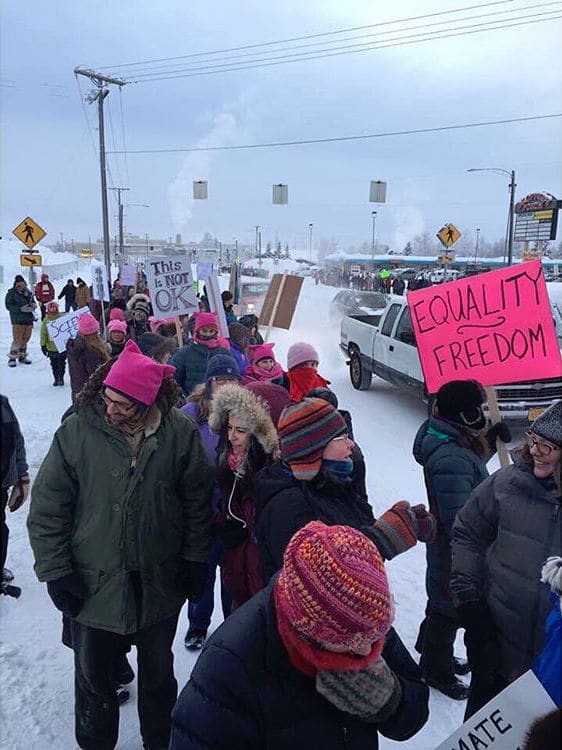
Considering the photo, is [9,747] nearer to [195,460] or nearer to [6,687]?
[6,687]

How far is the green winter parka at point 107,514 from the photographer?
103 inches

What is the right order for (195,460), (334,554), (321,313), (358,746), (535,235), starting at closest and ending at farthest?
1. (334,554)
2. (358,746)
3. (195,460)
4. (321,313)
5. (535,235)

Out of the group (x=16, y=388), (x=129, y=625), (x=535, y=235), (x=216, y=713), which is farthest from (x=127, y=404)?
(x=535, y=235)

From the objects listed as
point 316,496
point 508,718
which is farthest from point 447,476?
point 508,718

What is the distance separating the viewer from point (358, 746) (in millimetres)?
1576

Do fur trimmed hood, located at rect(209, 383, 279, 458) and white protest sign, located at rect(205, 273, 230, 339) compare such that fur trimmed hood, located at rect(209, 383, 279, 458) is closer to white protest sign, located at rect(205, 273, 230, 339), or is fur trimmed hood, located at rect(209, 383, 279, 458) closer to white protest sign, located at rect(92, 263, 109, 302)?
white protest sign, located at rect(205, 273, 230, 339)

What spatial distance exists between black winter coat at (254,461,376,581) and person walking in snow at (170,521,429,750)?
2.17ft

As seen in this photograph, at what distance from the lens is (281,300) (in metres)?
9.00

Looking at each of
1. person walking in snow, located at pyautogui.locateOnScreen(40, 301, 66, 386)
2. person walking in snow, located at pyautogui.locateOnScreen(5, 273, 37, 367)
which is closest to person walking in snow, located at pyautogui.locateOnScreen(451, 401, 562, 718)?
person walking in snow, located at pyautogui.locateOnScreen(40, 301, 66, 386)

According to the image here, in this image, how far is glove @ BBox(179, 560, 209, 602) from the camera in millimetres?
2867

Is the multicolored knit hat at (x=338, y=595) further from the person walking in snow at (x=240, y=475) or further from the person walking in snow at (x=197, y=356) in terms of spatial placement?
the person walking in snow at (x=197, y=356)

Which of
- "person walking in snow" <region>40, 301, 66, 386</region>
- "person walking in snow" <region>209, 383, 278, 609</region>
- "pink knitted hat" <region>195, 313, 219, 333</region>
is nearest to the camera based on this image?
"person walking in snow" <region>209, 383, 278, 609</region>

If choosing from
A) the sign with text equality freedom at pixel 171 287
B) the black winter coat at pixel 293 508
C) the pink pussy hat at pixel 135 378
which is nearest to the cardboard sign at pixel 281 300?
the sign with text equality freedom at pixel 171 287

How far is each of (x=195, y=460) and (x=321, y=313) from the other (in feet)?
78.6
